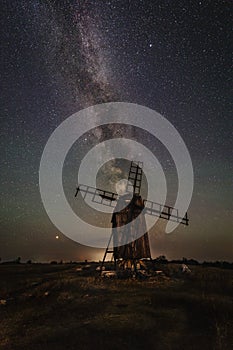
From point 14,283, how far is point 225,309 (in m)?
14.2

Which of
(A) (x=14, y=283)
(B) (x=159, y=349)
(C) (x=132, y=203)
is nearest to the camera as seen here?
(B) (x=159, y=349)

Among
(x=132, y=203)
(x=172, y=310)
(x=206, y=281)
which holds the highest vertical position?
(x=132, y=203)

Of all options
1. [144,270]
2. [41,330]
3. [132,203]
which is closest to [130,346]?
[41,330]

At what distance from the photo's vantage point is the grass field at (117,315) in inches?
305

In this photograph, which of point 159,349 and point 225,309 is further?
point 225,309

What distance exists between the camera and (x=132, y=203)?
2145 centimetres

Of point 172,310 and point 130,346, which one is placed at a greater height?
point 172,310

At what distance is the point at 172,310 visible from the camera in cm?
1058

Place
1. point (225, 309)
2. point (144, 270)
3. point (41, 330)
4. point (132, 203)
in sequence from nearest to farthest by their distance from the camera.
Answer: point (41, 330), point (225, 309), point (144, 270), point (132, 203)

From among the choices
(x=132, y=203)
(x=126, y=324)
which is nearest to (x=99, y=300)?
(x=126, y=324)

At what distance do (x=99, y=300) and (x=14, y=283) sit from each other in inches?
340

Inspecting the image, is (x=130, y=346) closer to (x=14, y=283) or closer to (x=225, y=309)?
(x=225, y=309)

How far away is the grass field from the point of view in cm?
775

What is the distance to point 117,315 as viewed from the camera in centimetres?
1015
